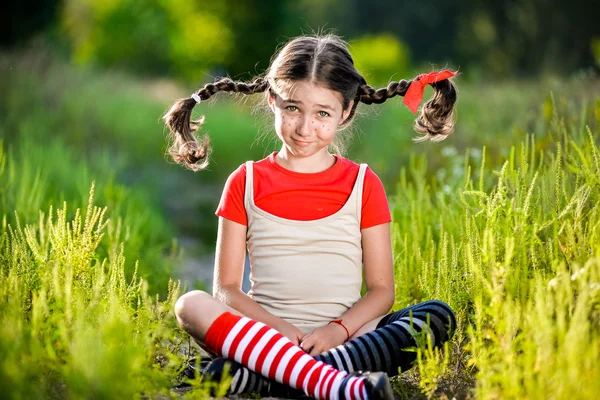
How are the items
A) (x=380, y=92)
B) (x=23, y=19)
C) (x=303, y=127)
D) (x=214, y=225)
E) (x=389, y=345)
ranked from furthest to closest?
(x=23, y=19) → (x=214, y=225) → (x=380, y=92) → (x=303, y=127) → (x=389, y=345)

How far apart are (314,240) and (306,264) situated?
0.09 meters

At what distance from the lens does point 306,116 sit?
286 cm

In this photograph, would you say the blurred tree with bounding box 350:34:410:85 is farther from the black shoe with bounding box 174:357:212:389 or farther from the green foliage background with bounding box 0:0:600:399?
the black shoe with bounding box 174:357:212:389

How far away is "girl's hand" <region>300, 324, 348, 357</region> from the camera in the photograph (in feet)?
8.73

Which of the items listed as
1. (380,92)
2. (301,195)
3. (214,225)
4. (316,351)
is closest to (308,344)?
(316,351)

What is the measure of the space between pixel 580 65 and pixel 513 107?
15.9 meters

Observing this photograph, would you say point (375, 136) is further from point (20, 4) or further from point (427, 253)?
point (427, 253)

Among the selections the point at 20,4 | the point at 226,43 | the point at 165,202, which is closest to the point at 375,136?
the point at 165,202

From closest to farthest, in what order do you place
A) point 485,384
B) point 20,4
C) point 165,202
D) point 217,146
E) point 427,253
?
point 485,384
point 427,253
point 165,202
point 217,146
point 20,4

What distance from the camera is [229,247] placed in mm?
2922

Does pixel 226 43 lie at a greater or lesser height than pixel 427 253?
greater

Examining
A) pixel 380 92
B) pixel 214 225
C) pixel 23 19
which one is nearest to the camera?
pixel 380 92

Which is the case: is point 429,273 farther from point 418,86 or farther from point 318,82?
point 318,82

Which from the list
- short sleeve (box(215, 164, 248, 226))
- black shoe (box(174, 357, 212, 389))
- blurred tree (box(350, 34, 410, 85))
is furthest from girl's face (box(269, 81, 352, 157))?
blurred tree (box(350, 34, 410, 85))
